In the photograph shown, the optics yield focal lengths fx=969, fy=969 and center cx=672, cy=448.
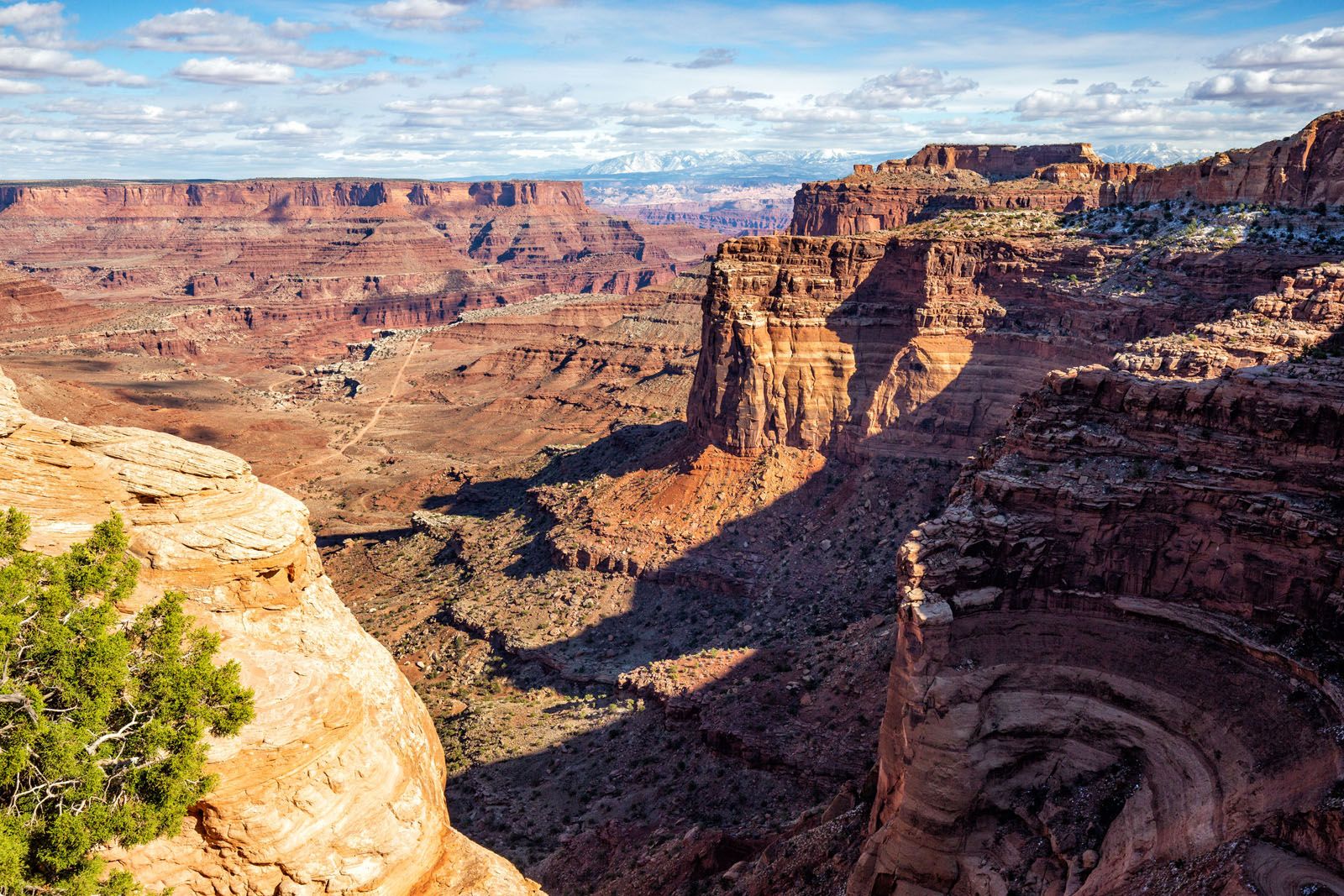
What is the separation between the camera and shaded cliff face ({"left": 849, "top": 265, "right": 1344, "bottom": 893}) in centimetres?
2097

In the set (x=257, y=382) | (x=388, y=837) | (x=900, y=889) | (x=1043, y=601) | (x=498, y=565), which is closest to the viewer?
(x=388, y=837)

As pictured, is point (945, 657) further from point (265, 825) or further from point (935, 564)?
point (265, 825)

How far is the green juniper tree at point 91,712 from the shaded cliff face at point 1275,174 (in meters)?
60.5

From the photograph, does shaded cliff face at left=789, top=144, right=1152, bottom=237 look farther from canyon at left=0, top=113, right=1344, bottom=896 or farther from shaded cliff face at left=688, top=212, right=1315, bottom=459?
shaded cliff face at left=688, top=212, right=1315, bottom=459

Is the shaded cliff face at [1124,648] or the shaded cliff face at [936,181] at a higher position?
the shaded cliff face at [936,181]

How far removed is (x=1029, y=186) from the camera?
369ft

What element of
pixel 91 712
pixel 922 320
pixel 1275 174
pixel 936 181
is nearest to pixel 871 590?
pixel 922 320

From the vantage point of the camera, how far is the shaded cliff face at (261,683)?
17.5m

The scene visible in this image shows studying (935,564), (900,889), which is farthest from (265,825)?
(935,564)

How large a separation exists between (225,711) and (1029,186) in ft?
370

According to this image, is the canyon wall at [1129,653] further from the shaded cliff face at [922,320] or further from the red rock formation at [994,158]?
the red rock formation at [994,158]

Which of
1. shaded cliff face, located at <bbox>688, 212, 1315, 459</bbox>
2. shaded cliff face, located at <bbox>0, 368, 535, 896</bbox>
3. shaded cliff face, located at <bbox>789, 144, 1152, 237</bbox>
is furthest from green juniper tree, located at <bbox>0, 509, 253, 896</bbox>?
shaded cliff face, located at <bbox>789, 144, 1152, 237</bbox>

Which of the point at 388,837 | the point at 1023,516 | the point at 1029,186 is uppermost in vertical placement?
the point at 1029,186

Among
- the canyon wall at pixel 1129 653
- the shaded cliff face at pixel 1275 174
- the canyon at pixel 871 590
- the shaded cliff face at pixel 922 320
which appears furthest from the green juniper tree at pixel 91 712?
the shaded cliff face at pixel 1275 174
